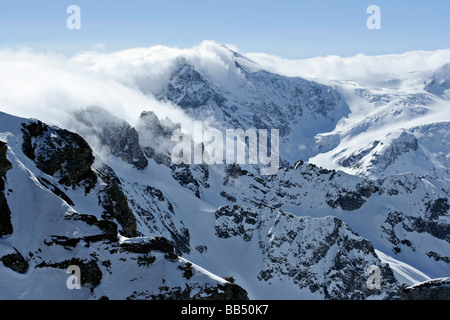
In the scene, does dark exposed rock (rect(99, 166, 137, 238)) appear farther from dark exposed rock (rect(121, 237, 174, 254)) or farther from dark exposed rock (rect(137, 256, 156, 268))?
dark exposed rock (rect(137, 256, 156, 268))

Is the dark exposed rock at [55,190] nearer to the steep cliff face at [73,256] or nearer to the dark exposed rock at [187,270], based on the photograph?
the steep cliff face at [73,256]

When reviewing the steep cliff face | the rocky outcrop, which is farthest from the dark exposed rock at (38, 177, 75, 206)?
the rocky outcrop

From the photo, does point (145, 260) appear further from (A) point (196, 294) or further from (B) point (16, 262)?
(B) point (16, 262)

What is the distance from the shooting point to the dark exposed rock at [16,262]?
69.6 m

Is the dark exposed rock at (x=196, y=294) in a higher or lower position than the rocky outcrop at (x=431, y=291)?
lower

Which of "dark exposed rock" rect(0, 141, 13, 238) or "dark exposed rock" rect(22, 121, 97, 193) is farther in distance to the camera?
"dark exposed rock" rect(22, 121, 97, 193)

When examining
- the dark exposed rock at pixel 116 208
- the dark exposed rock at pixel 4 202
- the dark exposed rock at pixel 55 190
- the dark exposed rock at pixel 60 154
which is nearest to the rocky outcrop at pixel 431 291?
the dark exposed rock at pixel 116 208

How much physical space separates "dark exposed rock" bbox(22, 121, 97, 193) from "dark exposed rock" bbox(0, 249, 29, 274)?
2118 centimetres

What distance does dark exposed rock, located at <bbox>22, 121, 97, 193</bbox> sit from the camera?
299 feet

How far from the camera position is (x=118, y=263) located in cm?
7581

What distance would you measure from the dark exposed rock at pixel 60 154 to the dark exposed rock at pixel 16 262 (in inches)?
834
